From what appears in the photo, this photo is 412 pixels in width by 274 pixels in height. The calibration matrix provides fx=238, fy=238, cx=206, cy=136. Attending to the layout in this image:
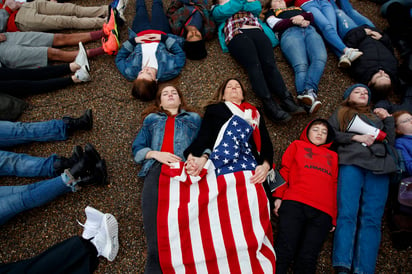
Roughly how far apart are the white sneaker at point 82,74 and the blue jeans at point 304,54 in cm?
300

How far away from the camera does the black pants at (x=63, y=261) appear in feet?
5.90

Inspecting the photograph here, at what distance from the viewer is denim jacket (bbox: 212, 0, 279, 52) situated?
3.73 meters

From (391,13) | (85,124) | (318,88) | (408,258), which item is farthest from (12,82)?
(391,13)

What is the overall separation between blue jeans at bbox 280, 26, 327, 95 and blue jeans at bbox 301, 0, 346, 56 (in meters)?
0.28

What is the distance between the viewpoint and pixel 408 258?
2.36m

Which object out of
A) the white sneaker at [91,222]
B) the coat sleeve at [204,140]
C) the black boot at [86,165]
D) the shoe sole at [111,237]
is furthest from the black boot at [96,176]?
the coat sleeve at [204,140]

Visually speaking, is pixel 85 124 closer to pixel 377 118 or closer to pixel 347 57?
pixel 377 118

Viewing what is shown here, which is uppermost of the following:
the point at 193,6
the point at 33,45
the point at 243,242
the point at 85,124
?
the point at 193,6

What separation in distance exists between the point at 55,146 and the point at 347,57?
14.0 feet

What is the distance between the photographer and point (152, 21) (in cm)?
405

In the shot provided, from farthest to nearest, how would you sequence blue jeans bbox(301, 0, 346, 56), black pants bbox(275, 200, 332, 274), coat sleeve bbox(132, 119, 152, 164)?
blue jeans bbox(301, 0, 346, 56), coat sleeve bbox(132, 119, 152, 164), black pants bbox(275, 200, 332, 274)

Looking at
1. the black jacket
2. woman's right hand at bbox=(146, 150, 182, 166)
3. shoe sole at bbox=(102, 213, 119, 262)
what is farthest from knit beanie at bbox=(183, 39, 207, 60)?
shoe sole at bbox=(102, 213, 119, 262)

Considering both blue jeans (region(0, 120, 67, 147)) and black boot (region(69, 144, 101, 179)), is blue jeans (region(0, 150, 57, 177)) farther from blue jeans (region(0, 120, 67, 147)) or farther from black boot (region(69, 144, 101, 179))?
black boot (region(69, 144, 101, 179))

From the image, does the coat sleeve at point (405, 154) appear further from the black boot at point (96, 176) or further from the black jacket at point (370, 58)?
the black boot at point (96, 176)
